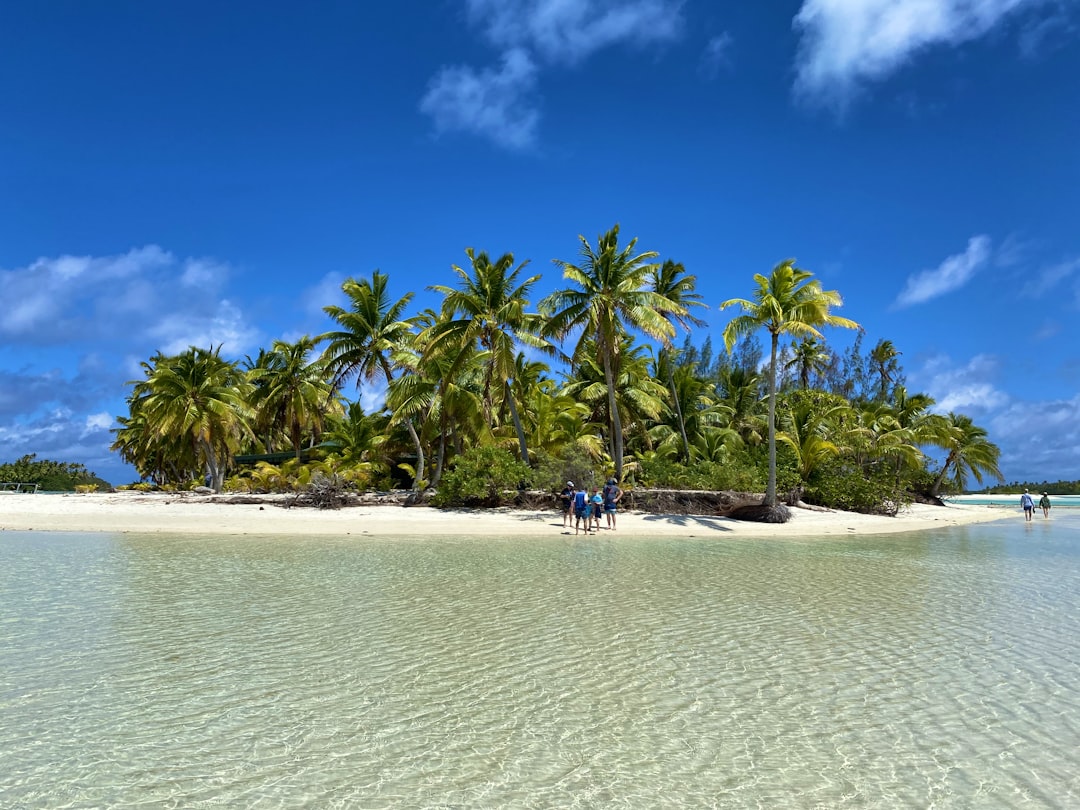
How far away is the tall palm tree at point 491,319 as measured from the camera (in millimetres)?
25594

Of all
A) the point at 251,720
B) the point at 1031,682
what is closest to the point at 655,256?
the point at 1031,682

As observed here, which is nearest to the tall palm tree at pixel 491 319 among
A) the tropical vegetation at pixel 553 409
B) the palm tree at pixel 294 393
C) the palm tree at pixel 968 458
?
the tropical vegetation at pixel 553 409

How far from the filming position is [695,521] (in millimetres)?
24000

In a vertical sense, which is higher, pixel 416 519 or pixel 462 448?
pixel 462 448

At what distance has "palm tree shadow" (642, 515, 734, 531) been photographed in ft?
75.8

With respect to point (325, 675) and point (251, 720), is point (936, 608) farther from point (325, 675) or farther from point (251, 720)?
point (251, 720)

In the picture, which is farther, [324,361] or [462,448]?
[462,448]

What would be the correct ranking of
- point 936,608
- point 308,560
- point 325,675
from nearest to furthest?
point 325,675, point 936,608, point 308,560

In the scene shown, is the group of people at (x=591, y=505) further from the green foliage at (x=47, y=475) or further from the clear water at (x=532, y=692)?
the green foliage at (x=47, y=475)

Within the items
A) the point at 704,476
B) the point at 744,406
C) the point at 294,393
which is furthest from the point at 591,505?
the point at 294,393

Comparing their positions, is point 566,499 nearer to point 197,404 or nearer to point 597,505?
point 597,505

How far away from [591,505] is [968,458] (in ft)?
109

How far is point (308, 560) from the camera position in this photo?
1431cm

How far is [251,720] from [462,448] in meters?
26.4
